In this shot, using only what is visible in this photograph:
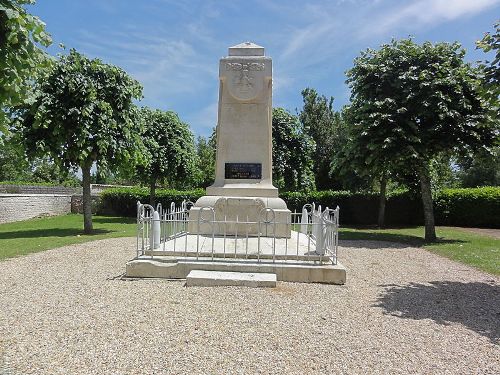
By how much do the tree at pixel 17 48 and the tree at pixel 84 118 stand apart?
11.2 meters

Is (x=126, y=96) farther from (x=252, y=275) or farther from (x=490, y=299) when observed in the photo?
(x=490, y=299)

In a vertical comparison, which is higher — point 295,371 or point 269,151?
point 269,151

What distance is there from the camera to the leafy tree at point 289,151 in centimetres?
2409

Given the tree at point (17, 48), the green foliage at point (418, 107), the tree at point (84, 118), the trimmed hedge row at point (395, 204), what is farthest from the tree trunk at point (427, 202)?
the tree at point (17, 48)

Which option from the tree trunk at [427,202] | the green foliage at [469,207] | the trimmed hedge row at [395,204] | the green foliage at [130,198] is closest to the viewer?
the tree trunk at [427,202]

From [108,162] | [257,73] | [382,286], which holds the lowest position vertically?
[382,286]

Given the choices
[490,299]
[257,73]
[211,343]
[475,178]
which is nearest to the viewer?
[211,343]

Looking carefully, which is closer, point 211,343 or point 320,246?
point 211,343

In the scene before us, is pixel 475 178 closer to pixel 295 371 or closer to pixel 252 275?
pixel 252 275

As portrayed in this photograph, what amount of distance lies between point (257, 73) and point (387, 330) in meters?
7.45

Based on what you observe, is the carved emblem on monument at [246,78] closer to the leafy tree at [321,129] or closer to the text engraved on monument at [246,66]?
the text engraved on monument at [246,66]

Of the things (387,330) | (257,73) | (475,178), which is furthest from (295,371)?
(475,178)

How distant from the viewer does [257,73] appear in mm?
10500

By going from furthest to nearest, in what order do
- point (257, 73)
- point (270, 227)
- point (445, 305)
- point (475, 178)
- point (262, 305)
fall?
point (475, 178)
point (257, 73)
point (270, 227)
point (445, 305)
point (262, 305)
